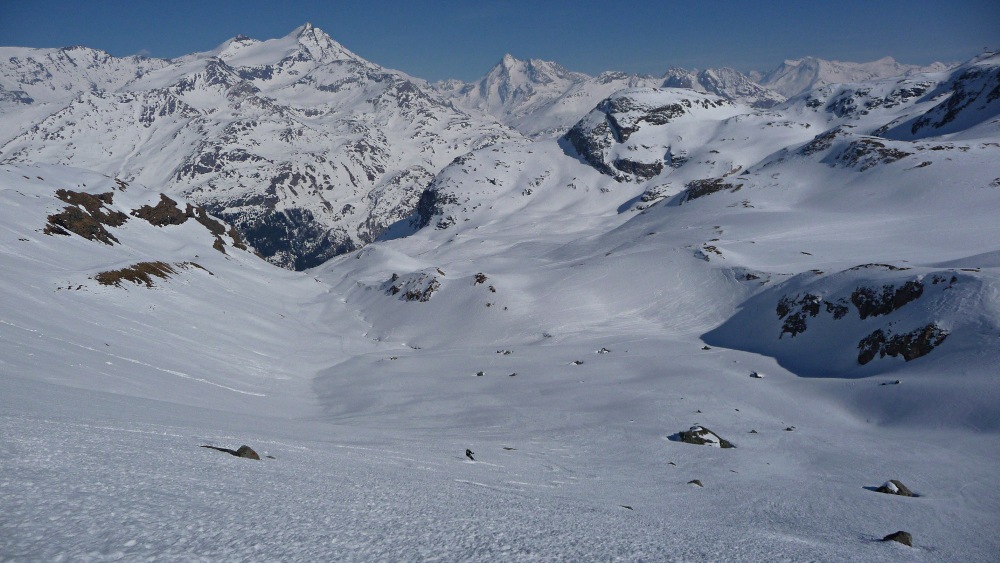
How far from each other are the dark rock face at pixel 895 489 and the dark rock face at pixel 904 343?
987 inches

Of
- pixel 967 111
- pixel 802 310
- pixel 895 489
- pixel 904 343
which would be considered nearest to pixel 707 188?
pixel 967 111

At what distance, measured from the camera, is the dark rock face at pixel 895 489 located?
1852cm

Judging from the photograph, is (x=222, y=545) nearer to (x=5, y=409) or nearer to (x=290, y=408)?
(x=5, y=409)

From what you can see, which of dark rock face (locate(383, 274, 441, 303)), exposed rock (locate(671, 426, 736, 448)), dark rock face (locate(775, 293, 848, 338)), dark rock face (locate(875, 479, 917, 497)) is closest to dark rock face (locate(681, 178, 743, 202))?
dark rock face (locate(383, 274, 441, 303))

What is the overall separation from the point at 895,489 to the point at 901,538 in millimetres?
7189

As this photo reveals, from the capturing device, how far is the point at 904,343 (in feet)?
129

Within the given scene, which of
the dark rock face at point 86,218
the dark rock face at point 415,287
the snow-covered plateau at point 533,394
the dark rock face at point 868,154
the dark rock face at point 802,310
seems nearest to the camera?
the snow-covered plateau at point 533,394

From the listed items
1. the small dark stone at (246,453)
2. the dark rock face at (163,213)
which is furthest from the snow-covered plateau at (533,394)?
the dark rock face at (163,213)

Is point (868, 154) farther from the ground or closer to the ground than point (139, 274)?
farther from the ground

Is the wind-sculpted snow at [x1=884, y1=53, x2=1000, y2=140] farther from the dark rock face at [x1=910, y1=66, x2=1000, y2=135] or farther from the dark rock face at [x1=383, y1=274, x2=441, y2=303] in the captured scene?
the dark rock face at [x1=383, y1=274, x2=441, y2=303]

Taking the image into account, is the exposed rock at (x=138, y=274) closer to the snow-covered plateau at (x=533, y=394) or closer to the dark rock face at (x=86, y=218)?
the snow-covered plateau at (x=533, y=394)

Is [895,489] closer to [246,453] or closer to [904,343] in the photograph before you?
[246,453]

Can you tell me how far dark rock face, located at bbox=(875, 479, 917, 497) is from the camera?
18516mm

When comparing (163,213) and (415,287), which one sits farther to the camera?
(163,213)
